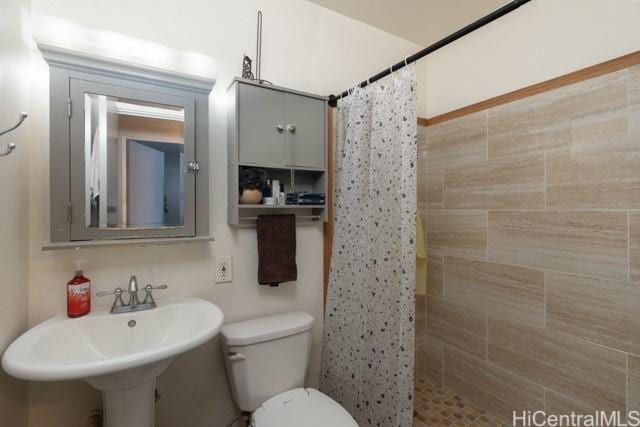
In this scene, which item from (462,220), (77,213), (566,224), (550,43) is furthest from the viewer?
Answer: (462,220)

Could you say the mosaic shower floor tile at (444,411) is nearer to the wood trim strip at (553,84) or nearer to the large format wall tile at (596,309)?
the large format wall tile at (596,309)

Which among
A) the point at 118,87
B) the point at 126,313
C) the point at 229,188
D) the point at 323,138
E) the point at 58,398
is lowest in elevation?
the point at 58,398

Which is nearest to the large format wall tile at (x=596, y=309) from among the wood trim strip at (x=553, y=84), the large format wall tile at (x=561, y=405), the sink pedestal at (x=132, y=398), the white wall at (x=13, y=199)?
the large format wall tile at (x=561, y=405)

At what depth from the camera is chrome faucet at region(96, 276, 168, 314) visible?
1.19 metres

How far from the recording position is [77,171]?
1.16 m

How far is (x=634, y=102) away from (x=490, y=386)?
1674 mm

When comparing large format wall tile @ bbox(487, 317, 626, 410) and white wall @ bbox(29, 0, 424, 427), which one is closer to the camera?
white wall @ bbox(29, 0, 424, 427)

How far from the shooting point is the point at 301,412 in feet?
4.07

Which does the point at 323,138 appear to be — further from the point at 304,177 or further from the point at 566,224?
the point at 566,224

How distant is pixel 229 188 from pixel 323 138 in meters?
0.59

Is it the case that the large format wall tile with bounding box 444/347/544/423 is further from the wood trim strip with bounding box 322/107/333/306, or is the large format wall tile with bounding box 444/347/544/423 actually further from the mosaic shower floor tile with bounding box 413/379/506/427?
the wood trim strip with bounding box 322/107/333/306

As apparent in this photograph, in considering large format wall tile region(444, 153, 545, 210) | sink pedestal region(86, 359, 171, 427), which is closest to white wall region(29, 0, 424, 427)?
sink pedestal region(86, 359, 171, 427)

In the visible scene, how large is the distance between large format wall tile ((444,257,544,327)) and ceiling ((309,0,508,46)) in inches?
62.6

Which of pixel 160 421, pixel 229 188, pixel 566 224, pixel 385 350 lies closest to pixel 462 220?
pixel 566 224
